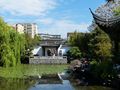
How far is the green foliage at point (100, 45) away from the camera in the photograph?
28.6 metres

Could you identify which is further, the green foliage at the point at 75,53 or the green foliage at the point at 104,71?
the green foliage at the point at 75,53

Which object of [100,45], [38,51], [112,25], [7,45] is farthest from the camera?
[38,51]

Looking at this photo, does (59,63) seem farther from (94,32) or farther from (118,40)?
(118,40)

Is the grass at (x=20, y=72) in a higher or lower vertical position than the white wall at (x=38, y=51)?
lower

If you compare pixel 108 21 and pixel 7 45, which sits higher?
pixel 108 21

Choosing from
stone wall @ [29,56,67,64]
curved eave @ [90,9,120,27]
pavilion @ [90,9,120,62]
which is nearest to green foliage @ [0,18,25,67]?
stone wall @ [29,56,67,64]

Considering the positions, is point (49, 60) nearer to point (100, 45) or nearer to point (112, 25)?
point (100, 45)

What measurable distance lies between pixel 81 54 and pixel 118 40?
115 feet

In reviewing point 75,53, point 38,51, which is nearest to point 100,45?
point 75,53

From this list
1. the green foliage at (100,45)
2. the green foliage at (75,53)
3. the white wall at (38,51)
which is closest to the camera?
the green foliage at (100,45)

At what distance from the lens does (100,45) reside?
1222 inches

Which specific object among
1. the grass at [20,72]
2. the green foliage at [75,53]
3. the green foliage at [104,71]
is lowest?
the grass at [20,72]


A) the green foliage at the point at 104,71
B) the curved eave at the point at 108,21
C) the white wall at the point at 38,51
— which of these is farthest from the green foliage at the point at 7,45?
the white wall at the point at 38,51

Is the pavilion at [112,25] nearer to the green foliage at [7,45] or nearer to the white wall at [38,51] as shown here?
the green foliage at [7,45]
